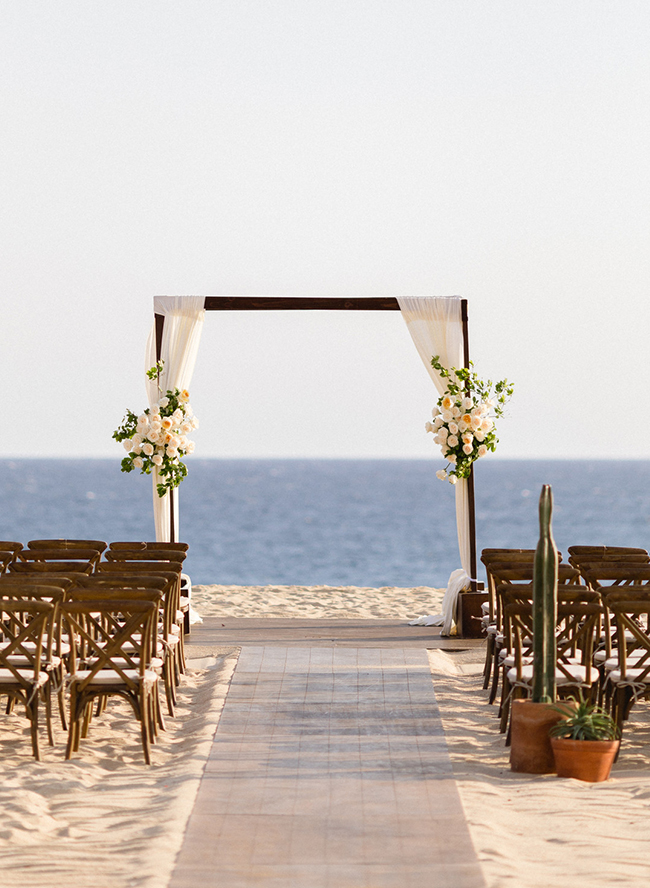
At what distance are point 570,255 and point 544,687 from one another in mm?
38721

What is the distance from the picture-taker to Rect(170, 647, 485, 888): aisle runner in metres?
3.98

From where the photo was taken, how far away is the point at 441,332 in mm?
10359

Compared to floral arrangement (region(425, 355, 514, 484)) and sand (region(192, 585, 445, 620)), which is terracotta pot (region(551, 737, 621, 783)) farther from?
sand (region(192, 585, 445, 620))

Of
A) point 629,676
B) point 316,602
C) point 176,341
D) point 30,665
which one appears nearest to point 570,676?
point 629,676

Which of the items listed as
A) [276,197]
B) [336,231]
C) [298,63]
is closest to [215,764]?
[298,63]

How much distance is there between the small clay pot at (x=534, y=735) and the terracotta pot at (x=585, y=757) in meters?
0.07

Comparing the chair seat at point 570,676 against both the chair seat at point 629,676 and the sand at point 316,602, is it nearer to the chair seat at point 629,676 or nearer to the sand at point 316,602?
the chair seat at point 629,676

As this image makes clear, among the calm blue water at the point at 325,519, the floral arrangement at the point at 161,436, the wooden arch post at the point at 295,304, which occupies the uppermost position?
the wooden arch post at the point at 295,304

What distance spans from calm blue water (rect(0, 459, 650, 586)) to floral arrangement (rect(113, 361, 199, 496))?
21262mm

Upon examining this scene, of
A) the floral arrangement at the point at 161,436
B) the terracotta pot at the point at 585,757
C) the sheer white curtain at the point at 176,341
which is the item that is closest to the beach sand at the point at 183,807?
the terracotta pot at the point at 585,757

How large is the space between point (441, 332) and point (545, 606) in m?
5.31

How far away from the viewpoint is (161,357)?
10.5 m

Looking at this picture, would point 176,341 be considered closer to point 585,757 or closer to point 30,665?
point 30,665

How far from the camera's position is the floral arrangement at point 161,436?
10094mm
